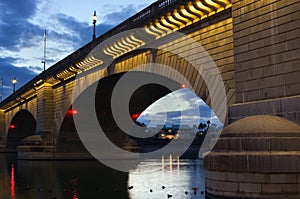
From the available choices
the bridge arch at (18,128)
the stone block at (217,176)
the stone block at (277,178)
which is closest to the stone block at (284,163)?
the stone block at (277,178)

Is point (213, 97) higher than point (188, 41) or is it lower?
lower

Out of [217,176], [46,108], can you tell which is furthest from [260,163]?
[46,108]

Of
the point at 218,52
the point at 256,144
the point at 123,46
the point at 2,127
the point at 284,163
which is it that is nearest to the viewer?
the point at 284,163

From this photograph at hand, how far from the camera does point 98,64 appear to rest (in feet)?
109

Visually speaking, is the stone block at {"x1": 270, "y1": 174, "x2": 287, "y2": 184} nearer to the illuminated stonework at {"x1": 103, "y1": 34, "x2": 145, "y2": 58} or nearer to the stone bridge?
the stone bridge

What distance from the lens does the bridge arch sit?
76.1 meters

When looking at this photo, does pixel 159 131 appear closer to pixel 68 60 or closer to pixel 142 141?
pixel 142 141

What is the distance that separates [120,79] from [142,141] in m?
97.2

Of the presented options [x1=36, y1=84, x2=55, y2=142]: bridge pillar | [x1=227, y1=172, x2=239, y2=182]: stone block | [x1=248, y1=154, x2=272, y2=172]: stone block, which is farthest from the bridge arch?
[x1=248, y1=154, x2=272, y2=172]: stone block

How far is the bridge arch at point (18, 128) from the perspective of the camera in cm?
7612

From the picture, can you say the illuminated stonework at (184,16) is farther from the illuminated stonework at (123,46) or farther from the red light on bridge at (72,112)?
the red light on bridge at (72,112)

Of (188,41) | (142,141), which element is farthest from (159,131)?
(188,41)

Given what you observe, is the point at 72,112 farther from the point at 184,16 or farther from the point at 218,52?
the point at 218,52

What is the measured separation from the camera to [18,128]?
81500 millimetres
